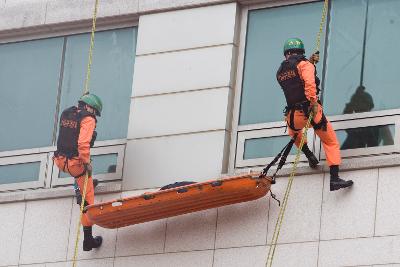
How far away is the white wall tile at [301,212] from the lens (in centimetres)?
1939

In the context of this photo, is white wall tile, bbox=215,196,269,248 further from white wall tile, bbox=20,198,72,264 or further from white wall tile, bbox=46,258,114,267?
white wall tile, bbox=20,198,72,264

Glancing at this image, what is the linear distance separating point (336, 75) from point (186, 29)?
224cm

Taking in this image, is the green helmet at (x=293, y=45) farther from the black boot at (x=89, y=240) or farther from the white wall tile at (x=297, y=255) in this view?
the black boot at (x=89, y=240)

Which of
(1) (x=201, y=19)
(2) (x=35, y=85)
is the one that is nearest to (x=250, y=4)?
(1) (x=201, y=19)

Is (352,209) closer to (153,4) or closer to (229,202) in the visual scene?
(229,202)

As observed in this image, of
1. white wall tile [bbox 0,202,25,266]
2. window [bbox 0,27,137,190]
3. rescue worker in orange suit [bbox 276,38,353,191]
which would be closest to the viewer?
rescue worker in orange suit [bbox 276,38,353,191]

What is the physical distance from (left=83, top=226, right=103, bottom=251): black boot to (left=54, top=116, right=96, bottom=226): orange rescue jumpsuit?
8 cm

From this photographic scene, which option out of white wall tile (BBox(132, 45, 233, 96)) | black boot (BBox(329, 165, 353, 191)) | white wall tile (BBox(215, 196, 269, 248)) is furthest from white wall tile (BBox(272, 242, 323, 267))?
white wall tile (BBox(132, 45, 233, 96))

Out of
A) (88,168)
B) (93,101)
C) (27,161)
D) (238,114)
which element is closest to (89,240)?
(88,168)

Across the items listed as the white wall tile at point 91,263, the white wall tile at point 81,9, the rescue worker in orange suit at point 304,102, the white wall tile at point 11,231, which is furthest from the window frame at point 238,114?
the white wall tile at point 11,231

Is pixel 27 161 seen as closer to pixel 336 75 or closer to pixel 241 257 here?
pixel 241 257

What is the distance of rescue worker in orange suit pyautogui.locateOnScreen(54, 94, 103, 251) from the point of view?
20750 mm

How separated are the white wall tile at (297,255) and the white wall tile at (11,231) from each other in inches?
150

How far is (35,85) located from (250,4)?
11.1 feet
